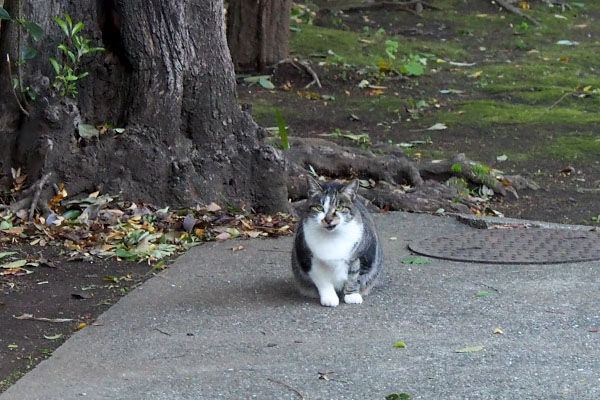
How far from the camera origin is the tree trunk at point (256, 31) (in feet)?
45.5

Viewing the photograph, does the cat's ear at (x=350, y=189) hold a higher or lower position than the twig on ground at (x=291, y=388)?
higher

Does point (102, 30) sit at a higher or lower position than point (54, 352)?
higher

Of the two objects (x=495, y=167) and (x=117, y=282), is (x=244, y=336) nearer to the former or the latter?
(x=117, y=282)

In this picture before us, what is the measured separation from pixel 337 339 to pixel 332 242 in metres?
0.69

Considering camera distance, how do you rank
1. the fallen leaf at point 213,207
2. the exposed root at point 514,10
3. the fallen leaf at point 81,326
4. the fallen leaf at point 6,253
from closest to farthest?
the fallen leaf at point 81,326 → the fallen leaf at point 6,253 → the fallen leaf at point 213,207 → the exposed root at point 514,10

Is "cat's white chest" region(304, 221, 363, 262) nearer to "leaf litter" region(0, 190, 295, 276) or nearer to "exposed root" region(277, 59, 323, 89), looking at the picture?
"leaf litter" region(0, 190, 295, 276)

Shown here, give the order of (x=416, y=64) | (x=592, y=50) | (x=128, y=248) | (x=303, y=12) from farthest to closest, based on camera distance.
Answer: (x=303, y=12), (x=592, y=50), (x=416, y=64), (x=128, y=248)

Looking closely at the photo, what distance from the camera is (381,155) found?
9.88 m

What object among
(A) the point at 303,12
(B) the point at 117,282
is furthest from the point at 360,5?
(B) the point at 117,282

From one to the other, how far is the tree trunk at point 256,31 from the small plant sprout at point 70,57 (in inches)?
254

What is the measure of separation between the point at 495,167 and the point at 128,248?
14.9 ft

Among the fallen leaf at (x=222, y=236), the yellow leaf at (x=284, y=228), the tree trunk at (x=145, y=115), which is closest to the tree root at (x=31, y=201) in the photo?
the tree trunk at (x=145, y=115)

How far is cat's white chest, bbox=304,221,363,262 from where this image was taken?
226 inches

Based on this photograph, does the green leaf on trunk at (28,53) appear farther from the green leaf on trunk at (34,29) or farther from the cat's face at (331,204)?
the cat's face at (331,204)
